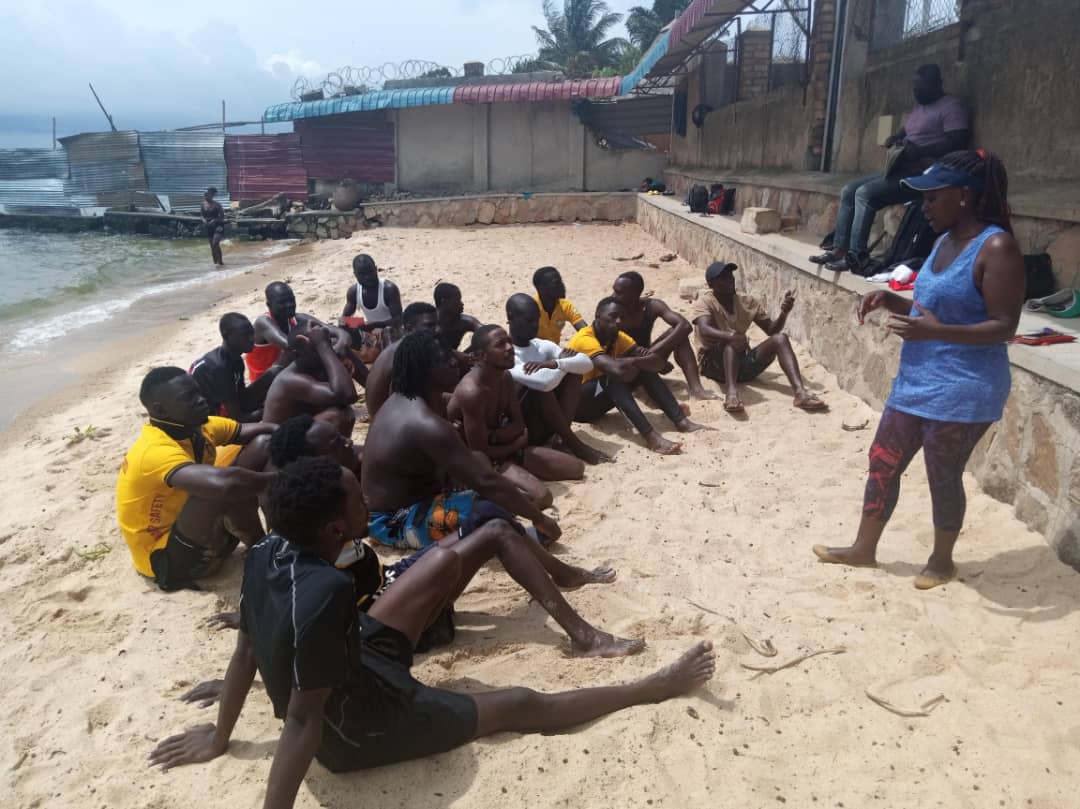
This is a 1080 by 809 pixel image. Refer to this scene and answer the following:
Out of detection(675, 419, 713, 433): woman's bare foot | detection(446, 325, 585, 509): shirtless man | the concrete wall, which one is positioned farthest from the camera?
the concrete wall

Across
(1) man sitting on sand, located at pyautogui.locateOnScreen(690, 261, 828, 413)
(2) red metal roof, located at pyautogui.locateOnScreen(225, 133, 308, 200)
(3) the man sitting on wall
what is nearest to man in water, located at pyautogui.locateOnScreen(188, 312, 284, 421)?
(1) man sitting on sand, located at pyautogui.locateOnScreen(690, 261, 828, 413)

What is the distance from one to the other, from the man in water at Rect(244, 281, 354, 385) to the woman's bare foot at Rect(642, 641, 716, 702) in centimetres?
369

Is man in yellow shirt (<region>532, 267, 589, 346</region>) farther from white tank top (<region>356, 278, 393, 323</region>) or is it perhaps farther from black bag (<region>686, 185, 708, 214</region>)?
black bag (<region>686, 185, 708, 214</region>)

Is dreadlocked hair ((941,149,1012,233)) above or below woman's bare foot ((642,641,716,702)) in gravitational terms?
above

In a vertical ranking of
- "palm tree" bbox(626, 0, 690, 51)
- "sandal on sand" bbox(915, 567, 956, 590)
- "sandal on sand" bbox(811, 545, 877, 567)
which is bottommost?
"sandal on sand" bbox(811, 545, 877, 567)

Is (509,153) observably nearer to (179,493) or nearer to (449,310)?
(449,310)

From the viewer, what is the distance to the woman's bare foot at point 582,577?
3.44 metres

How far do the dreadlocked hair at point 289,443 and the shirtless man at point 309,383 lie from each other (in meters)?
1.67

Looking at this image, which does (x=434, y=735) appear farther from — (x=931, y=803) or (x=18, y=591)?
(x=18, y=591)

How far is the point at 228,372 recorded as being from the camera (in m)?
5.10

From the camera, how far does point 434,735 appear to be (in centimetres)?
235

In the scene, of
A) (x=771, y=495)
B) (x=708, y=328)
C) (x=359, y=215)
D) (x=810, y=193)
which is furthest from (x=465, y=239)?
(x=771, y=495)

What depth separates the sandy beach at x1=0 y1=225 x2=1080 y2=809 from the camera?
2.38m

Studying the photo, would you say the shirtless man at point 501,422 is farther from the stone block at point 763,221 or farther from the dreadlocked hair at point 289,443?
the stone block at point 763,221
